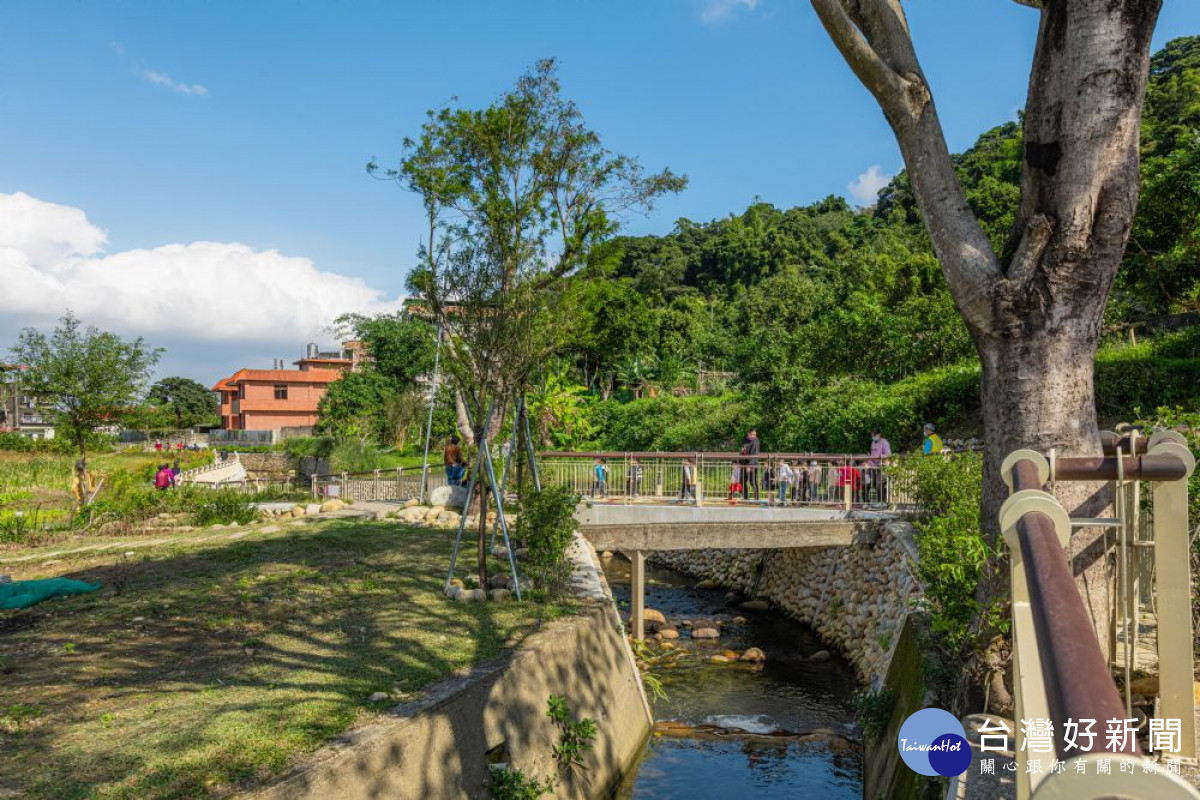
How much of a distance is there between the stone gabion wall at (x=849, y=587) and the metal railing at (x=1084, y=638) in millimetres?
5762

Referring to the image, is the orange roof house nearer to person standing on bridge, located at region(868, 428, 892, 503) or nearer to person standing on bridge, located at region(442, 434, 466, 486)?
person standing on bridge, located at region(442, 434, 466, 486)

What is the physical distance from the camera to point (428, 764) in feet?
18.1

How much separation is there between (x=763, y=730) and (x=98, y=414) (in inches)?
796

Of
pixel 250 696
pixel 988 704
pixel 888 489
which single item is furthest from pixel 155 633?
pixel 888 489

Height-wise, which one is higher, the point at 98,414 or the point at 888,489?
the point at 98,414

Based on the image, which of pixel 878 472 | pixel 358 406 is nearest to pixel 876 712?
pixel 878 472

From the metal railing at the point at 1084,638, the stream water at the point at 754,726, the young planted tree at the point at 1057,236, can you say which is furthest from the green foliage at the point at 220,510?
the metal railing at the point at 1084,638

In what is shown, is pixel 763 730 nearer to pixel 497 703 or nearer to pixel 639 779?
pixel 639 779

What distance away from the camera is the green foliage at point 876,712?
7707 millimetres

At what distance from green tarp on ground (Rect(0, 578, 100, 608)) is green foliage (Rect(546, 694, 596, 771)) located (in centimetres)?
645

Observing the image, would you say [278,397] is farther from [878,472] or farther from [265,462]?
[878,472]

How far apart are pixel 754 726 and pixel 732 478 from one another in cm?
811

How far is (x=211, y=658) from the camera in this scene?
277 inches

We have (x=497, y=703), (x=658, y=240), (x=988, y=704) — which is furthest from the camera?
(x=658, y=240)
